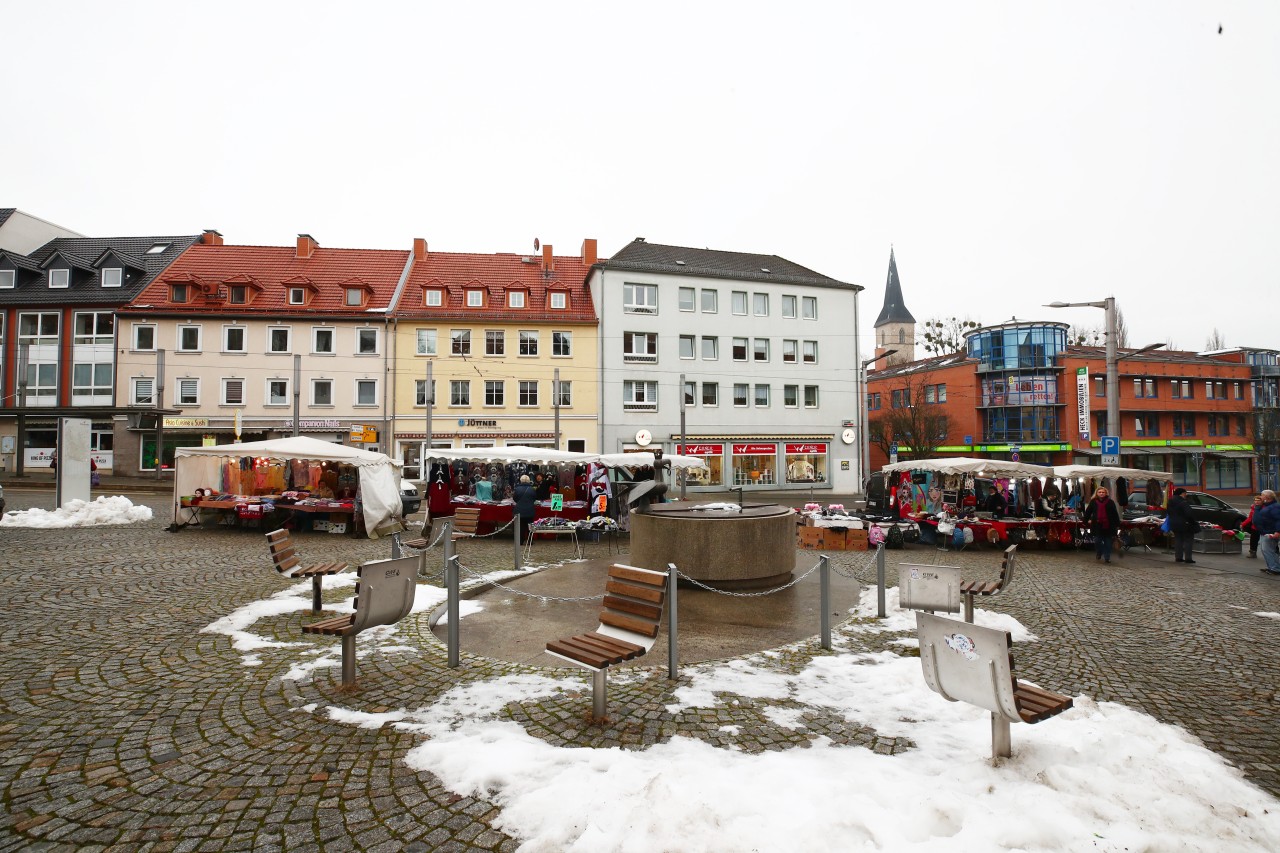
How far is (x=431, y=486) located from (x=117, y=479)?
2290cm

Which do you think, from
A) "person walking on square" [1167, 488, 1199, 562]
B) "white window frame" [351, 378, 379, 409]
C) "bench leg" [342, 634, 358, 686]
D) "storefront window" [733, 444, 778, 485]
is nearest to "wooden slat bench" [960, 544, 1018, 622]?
"bench leg" [342, 634, 358, 686]

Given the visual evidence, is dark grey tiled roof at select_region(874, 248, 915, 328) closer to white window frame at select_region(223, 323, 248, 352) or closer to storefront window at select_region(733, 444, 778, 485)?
storefront window at select_region(733, 444, 778, 485)

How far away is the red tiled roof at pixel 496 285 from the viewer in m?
36.8

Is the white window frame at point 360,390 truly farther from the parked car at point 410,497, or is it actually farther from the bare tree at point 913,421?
the bare tree at point 913,421

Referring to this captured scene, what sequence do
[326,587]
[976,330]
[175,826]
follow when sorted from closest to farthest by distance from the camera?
[175,826] → [326,587] → [976,330]

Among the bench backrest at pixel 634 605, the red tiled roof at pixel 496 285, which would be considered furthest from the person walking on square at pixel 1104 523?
the red tiled roof at pixel 496 285

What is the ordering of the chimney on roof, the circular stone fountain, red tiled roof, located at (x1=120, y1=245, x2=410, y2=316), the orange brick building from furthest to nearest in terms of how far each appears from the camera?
the orange brick building < the chimney on roof < red tiled roof, located at (x1=120, y1=245, x2=410, y2=316) < the circular stone fountain

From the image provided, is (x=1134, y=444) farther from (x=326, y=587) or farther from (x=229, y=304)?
(x=229, y=304)

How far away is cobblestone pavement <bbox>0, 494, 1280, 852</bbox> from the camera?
11.1 ft

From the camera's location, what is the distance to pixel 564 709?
4.86 metres

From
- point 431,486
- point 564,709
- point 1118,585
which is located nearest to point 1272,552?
point 1118,585

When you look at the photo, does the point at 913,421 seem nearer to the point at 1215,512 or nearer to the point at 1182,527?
the point at 1215,512

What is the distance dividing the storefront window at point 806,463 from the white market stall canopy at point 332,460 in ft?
89.6

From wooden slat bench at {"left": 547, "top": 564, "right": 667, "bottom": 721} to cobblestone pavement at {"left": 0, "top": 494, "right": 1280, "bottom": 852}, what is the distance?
438mm
